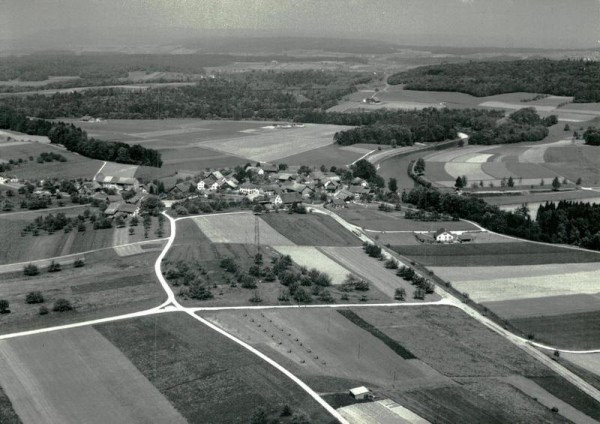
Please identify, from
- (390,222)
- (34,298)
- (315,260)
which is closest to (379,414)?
(34,298)

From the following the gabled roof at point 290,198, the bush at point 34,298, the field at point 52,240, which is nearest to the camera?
the bush at point 34,298

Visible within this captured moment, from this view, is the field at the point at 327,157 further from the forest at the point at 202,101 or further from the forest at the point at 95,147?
the forest at the point at 202,101

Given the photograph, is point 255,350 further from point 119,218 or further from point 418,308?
point 119,218

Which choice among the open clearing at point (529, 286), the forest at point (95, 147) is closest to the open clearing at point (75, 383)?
the open clearing at point (529, 286)

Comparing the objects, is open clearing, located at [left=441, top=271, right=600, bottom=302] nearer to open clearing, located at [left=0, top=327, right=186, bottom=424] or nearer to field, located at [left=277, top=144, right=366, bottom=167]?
open clearing, located at [left=0, top=327, right=186, bottom=424]

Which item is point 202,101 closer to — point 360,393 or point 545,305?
point 545,305

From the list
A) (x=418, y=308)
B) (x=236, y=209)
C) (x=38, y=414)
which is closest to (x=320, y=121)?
(x=236, y=209)
